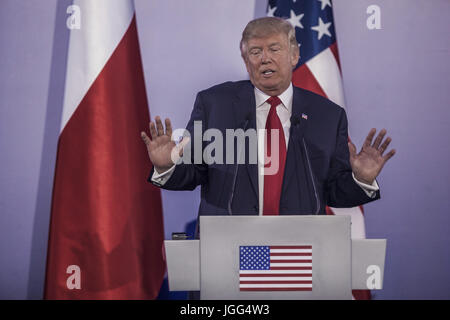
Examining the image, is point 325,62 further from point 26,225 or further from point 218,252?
point 26,225

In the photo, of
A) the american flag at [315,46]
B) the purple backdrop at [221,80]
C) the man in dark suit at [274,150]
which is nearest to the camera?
the man in dark suit at [274,150]

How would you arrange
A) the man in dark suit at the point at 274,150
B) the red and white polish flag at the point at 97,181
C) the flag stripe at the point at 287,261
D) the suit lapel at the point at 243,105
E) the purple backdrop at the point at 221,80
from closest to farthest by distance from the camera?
the flag stripe at the point at 287,261
the man in dark suit at the point at 274,150
the suit lapel at the point at 243,105
the red and white polish flag at the point at 97,181
the purple backdrop at the point at 221,80

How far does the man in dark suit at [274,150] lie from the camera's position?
1.83m

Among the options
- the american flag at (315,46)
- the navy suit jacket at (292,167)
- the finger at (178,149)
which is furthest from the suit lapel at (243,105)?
the american flag at (315,46)

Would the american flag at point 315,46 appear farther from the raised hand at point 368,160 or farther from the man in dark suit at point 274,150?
the raised hand at point 368,160

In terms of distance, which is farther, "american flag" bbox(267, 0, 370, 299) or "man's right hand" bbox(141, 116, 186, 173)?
"american flag" bbox(267, 0, 370, 299)

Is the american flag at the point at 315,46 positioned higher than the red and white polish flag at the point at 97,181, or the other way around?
the american flag at the point at 315,46

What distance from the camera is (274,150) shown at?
1902 mm

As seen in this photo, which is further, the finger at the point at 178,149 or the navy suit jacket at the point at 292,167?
the navy suit jacket at the point at 292,167

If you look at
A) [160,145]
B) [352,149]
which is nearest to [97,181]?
[160,145]

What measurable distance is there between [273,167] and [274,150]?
0.24 feet

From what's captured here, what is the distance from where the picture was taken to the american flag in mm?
2643

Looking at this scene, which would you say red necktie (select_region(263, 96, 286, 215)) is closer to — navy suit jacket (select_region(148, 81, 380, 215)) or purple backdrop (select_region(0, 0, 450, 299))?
navy suit jacket (select_region(148, 81, 380, 215))

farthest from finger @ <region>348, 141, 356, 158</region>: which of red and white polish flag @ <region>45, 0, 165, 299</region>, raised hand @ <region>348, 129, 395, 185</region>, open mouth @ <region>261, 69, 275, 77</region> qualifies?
red and white polish flag @ <region>45, 0, 165, 299</region>
